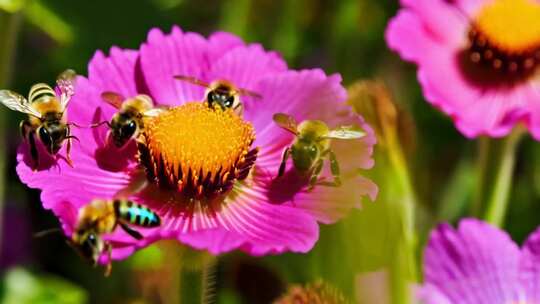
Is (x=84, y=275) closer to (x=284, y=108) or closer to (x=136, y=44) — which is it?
(x=136, y=44)

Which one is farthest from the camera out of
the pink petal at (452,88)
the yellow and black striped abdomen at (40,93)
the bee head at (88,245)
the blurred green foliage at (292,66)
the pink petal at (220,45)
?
the blurred green foliage at (292,66)

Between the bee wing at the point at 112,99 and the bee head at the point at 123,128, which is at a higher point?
the bee wing at the point at 112,99

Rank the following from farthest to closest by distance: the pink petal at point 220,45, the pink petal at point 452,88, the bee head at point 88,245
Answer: the pink petal at point 452,88, the pink petal at point 220,45, the bee head at point 88,245

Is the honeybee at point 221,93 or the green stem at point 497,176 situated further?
the green stem at point 497,176

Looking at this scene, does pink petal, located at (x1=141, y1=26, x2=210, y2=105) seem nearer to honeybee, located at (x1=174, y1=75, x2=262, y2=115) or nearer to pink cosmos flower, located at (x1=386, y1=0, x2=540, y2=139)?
honeybee, located at (x1=174, y1=75, x2=262, y2=115)

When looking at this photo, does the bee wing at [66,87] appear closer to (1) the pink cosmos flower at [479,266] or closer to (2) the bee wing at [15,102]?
(2) the bee wing at [15,102]

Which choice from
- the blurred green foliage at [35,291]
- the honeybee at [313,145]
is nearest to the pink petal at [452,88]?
the honeybee at [313,145]

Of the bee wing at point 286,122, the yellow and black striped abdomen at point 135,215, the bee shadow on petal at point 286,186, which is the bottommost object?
the yellow and black striped abdomen at point 135,215

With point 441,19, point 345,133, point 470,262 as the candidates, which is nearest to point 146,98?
point 345,133
